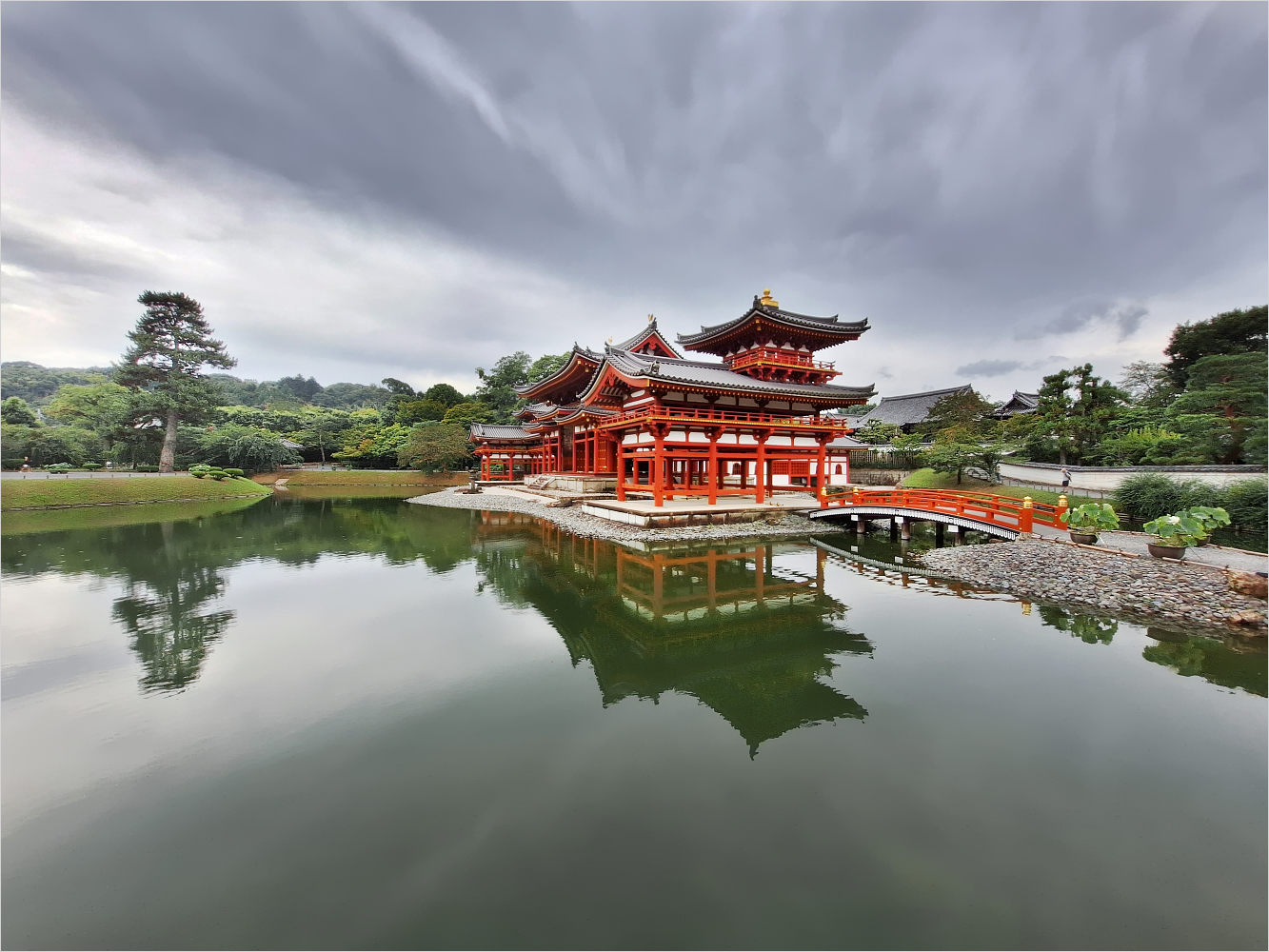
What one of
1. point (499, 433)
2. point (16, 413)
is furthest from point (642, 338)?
point (16, 413)

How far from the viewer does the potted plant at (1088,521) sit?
32.7ft

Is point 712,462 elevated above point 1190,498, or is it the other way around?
point 712,462

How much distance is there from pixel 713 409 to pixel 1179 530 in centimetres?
1133

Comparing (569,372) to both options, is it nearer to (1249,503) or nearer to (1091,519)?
(1091,519)

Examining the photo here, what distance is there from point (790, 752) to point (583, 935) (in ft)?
8.08

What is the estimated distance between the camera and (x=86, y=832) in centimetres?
329

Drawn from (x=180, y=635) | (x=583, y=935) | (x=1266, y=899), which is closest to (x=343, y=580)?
(x=180, y=635)

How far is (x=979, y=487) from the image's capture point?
22953 millimetres

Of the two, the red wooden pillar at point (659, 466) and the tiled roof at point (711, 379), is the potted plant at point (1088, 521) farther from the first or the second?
the red wooden pillar at point (659, 466)

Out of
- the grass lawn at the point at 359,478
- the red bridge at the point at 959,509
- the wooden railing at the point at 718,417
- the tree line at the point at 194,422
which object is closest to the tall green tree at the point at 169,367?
the tree line at the point at 194,422

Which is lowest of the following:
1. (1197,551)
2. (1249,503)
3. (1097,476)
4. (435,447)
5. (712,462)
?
(1197,551)

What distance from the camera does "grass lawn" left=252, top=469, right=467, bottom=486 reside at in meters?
35.7

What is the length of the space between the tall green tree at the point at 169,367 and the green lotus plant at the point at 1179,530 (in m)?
46.4

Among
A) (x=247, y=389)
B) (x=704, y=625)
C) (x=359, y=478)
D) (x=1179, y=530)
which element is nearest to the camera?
(x=704, y=625)
